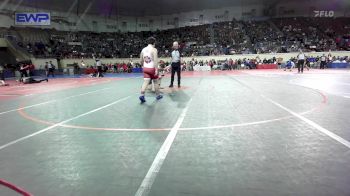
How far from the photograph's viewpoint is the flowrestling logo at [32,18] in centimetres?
3092

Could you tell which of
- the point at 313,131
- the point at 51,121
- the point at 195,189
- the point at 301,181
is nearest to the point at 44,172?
the point at 195,189

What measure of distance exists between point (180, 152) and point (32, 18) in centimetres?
3233

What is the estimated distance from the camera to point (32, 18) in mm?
31281

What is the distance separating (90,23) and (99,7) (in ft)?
10.3

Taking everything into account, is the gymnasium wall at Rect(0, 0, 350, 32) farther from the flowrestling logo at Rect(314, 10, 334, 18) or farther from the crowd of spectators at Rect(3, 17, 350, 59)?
the crowd of spectators at Rect(3, 17, 350, 59)

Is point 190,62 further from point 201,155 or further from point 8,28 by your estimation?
point 201,155

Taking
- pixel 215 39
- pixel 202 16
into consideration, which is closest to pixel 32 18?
pixel 215 39

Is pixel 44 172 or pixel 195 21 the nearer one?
pixel 44 172

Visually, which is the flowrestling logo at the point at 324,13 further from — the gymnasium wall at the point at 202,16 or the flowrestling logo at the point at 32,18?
the flowrestling logo at the point at 32,18

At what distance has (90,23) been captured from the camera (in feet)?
149

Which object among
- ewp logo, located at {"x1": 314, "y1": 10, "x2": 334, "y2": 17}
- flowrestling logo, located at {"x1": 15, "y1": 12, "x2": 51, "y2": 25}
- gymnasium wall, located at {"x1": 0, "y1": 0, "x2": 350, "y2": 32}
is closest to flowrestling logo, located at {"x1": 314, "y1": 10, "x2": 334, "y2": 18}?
ewp logo, located at {"x1": 314, "y1": 10, "x2": 334, "y2": 17}

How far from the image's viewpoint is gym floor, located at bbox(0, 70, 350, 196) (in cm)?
291

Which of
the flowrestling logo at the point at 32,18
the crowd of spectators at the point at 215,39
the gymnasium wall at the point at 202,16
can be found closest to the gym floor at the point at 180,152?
the flowrestling logo at the point at 32,18

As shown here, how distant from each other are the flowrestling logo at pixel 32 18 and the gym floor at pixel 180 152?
26.9 metres
